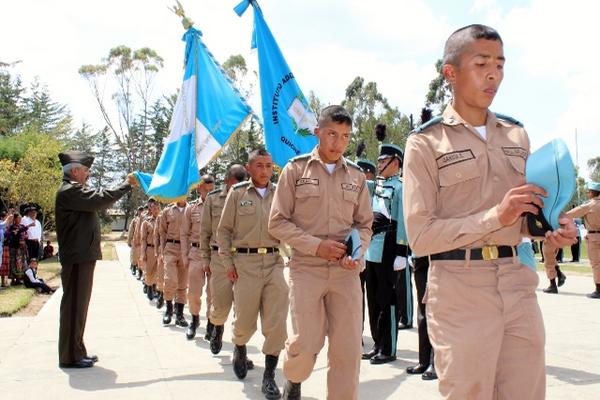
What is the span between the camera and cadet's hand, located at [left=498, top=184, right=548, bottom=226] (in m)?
2.21

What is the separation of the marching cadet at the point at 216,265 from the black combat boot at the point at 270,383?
1.35 meters

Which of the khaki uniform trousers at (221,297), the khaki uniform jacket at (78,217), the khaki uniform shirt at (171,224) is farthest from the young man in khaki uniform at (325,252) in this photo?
the khaki uniform shirt at (171,224)

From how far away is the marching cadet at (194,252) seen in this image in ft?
27.0

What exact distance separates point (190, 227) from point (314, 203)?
5.03m

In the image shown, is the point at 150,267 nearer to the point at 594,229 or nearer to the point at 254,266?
the point at 254,266

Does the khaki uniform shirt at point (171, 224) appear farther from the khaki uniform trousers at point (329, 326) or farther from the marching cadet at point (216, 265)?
the khaki uniform trousers at point (329, 326)

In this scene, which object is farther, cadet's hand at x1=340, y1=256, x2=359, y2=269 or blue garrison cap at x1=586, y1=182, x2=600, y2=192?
blue garrison cap at x1=586, y1=182, x2=600, y2=192

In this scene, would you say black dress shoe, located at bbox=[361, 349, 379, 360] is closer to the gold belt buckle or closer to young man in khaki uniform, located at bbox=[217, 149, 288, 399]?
young man in khaki uniform, located at bbox=[217, 149, 288, 399]

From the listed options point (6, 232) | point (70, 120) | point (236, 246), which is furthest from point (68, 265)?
point (70, 120)

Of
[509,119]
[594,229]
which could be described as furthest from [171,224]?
[594,229]

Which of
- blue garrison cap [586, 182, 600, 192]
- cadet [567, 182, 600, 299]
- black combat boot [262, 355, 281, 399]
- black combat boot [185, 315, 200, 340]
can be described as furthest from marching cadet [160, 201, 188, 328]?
blue garrison cap [586, 182, 600, 192]

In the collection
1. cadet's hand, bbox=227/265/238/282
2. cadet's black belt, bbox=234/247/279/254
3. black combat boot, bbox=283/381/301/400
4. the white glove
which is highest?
cadet's black belt, bbox=234/247/279/254

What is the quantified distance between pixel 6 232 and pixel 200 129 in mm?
10190

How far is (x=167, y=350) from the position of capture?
730cm
